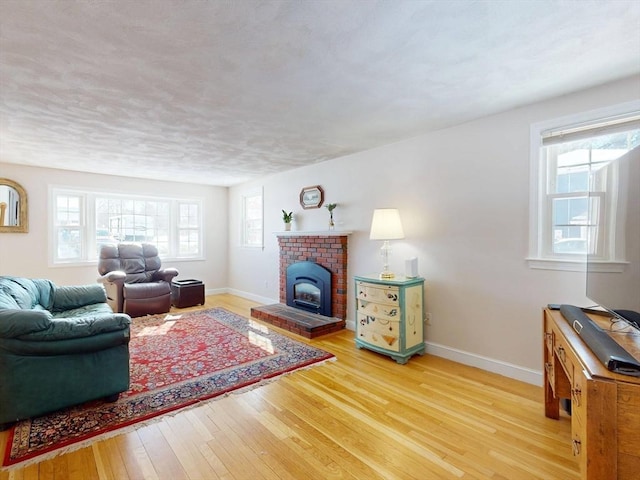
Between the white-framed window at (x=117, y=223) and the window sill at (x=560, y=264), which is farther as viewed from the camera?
the white-framed window at (x=117, y=223)

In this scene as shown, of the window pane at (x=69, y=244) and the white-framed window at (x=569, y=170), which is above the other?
the white-framed window at (x=569, y=170)

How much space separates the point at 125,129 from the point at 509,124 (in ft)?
11.8

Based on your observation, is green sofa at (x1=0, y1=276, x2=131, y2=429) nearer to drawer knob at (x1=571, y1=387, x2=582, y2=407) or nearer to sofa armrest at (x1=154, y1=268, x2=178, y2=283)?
drawer knob at (x1=571, y1=387, x2=582, y2=407)

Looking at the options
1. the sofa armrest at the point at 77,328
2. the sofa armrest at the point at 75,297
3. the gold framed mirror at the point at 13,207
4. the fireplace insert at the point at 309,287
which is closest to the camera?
the sofa armrest at the point at 77,328

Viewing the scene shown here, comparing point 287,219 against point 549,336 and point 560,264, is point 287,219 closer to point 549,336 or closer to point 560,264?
point 560,264

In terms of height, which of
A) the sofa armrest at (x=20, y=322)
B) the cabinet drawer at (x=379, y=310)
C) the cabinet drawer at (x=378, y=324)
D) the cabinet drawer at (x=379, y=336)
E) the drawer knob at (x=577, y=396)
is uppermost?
the sofa armrest at (x=20, y=322)

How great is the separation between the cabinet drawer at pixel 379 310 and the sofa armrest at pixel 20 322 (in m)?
2.60

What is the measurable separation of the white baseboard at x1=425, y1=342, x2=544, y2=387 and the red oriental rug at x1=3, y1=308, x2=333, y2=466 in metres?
1.13

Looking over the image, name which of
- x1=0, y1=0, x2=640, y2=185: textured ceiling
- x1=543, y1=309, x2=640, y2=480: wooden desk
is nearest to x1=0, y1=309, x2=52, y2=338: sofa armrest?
x1=0, y1=0, x2=640, y2=185: textured ceiling

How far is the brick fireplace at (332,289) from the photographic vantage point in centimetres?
399

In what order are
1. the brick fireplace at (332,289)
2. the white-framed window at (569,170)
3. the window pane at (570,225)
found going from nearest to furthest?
the white-framed window at (569,170) < the window pane at (570,225) < the brick fireplace at (332,289)

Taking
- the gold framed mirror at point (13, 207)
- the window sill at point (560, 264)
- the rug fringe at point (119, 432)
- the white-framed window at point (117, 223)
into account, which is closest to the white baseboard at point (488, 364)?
the window sill at point (560, 264)

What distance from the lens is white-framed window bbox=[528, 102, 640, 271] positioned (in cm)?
230

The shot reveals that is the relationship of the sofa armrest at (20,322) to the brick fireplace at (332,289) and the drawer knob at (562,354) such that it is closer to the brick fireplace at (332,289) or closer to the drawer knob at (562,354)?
the brick fireplace at (332,289)
